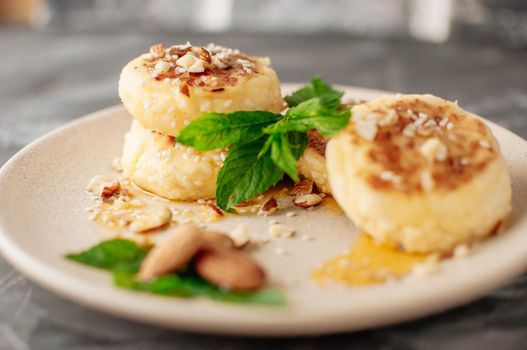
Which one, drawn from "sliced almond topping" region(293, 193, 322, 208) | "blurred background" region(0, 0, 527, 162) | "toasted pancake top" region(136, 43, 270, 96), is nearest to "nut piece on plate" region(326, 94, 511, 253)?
"sliced almond topping" region(293, 193, 322, 208)

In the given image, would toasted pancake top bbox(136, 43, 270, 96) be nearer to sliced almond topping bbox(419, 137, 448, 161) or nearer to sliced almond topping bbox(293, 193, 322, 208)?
sliced almond topping bbox(293, 193, 322, 208)

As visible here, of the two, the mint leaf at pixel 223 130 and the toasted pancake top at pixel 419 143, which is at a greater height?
the toasted pancake top at pixel 419 143

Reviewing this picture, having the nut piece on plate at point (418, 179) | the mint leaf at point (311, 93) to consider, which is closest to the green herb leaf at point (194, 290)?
the nut piece on plate at point (418, 179)

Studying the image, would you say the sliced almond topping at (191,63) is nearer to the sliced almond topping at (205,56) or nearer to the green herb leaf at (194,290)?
the sliced almond topping at (205,56)

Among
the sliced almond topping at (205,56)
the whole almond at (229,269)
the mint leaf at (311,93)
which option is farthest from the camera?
the mint leaf at (311,93)

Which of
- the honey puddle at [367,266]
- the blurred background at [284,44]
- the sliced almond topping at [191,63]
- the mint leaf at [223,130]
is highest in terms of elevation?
the sliced almond topping at [191,63]

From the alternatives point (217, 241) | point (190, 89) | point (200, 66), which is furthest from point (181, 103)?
point (217, 241)
